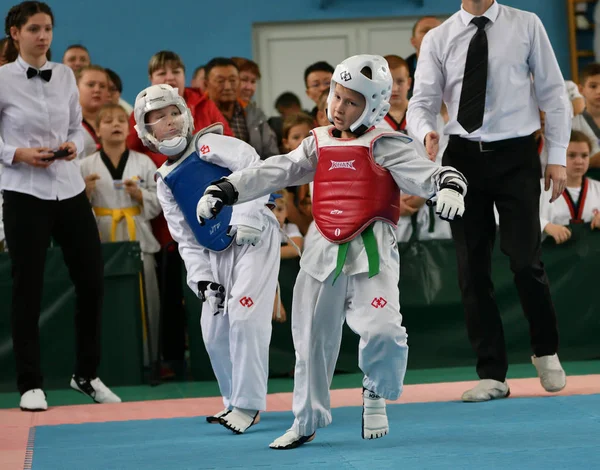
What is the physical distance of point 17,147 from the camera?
5.81 metres

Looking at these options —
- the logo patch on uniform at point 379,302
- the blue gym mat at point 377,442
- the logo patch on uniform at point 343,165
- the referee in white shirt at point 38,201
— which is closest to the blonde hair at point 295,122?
the referee in white shirt at point 38,201

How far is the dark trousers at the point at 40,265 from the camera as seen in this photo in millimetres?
5797

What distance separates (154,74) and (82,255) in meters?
1.78

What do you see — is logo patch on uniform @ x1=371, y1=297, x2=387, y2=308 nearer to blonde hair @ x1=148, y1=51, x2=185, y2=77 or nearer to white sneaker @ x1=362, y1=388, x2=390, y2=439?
white sneaker @ x1=362, y1=388, x2=390, y2=439

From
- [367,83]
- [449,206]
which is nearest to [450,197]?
[449,206]

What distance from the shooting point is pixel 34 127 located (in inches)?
233

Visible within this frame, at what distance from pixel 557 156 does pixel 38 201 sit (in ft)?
9.73

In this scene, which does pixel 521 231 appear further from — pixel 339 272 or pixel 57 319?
pixel 57 319

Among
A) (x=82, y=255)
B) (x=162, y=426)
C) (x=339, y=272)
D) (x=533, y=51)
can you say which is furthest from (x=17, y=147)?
(x=533, y=51)

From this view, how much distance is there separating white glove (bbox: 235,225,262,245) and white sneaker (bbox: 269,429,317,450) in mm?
874

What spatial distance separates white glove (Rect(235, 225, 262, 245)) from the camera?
175 inches

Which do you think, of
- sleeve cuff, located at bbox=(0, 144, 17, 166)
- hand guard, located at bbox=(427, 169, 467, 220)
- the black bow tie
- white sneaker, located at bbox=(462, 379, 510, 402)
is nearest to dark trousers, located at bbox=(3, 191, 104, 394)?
sleeve cuff, located at bbox=(0, 144, 17, 166)

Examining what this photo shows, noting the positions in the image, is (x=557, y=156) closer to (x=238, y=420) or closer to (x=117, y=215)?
(x=238, y=420)

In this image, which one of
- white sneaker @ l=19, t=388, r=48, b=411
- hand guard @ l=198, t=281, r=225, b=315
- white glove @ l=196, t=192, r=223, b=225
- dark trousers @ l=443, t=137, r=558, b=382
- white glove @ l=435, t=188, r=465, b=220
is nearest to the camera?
white glove @ l=435, t=188, r=465, b=220
